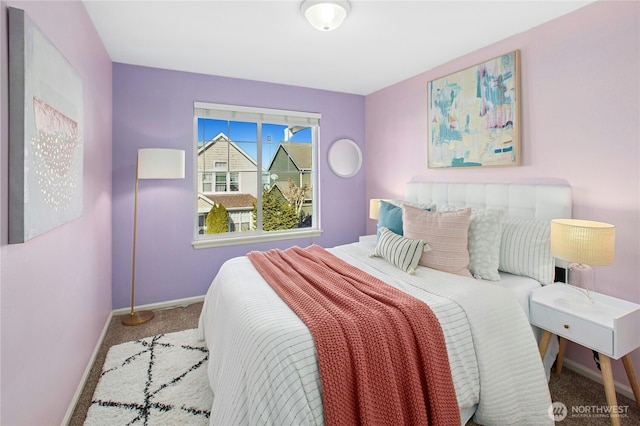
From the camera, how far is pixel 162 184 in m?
3.38

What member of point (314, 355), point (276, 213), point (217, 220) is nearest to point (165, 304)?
point (217, 220)

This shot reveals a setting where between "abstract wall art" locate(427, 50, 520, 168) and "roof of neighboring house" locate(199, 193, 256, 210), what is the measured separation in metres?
2.13

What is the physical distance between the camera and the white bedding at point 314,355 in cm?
128

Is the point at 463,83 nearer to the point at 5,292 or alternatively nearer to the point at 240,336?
the point at 240,336

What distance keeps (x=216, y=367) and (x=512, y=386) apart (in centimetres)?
159

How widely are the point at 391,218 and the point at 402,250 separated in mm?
504

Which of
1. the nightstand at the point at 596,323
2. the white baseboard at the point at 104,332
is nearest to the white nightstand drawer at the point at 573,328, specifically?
the nightstand at the point at 596,323

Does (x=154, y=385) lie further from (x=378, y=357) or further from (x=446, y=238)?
(x=446, y=238)

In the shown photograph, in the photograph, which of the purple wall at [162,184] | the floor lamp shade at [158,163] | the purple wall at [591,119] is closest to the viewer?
the purple wall at [591,119]

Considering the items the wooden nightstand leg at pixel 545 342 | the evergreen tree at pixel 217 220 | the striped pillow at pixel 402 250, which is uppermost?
the evergreen tree at pixel 217 220

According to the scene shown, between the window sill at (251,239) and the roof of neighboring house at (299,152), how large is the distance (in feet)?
2.84

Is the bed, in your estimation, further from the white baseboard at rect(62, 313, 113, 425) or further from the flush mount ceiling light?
the flush mount ceiling light

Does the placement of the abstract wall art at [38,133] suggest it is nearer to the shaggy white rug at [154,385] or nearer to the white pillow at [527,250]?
the shaggy white rug at [154,385]

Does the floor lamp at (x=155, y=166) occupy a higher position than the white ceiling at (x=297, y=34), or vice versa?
the white ceiling at (x=297, y=34)
